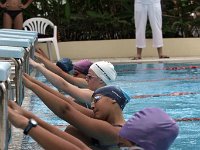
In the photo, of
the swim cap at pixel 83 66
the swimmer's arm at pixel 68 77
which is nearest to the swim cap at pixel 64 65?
the swimmer's arm at pixel 68 77

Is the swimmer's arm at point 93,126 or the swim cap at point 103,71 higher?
the swim cap at point 103,71

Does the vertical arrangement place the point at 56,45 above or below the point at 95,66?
below

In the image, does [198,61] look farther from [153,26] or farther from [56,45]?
[56,45]

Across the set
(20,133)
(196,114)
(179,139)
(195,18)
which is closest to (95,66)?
(20,133)

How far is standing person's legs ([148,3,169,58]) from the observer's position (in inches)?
503

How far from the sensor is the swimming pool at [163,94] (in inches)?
235

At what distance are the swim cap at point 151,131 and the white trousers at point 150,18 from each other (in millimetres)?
9883

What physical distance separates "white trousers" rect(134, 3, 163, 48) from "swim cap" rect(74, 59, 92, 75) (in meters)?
7.16

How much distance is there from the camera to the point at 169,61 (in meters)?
12.4

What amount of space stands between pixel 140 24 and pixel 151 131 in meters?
10.1

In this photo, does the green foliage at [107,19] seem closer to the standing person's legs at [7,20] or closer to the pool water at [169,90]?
the standing person's legs at [7,20]

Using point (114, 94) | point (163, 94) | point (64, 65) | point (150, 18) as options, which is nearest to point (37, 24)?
point (150, 18)

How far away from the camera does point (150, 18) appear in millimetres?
12883

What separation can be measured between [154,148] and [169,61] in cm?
957
